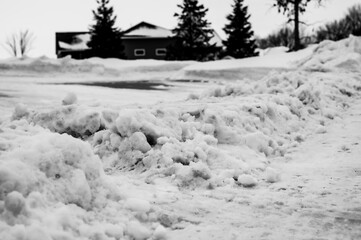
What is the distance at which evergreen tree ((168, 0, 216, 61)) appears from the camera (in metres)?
29.4

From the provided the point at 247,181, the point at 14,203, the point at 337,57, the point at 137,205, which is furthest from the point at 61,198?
the point at 337,57

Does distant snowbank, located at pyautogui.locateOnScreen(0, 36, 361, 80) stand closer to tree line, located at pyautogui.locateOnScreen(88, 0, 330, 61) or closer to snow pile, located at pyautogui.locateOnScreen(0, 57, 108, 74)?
snow pile, located at pyautogui.locateOnScreen(0, 57, 108, 74)

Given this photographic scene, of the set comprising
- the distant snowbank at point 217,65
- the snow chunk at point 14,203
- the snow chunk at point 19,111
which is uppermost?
the distant snowbank at point 217,65

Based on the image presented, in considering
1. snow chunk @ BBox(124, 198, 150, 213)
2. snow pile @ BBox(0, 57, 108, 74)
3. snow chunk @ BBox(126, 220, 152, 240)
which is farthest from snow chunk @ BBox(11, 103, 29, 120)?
snow pile @ BBox(0, 57, 108, 74)

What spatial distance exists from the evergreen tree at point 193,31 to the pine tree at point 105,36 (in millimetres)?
4784

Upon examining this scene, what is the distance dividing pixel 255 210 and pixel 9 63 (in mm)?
13997

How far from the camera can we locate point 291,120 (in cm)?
462

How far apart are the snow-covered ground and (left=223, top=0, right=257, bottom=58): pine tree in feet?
83.6

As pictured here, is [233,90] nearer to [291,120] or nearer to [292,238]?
[291,120]

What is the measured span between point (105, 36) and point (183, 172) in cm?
2724

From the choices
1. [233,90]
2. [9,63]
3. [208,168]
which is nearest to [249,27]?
[9,63]

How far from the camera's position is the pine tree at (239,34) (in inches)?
1172

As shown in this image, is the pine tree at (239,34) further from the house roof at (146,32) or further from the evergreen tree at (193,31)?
the house roof at (146,32)

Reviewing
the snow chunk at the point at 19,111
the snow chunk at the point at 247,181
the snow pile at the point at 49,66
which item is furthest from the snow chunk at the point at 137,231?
the snow pile at the point at 49,66
